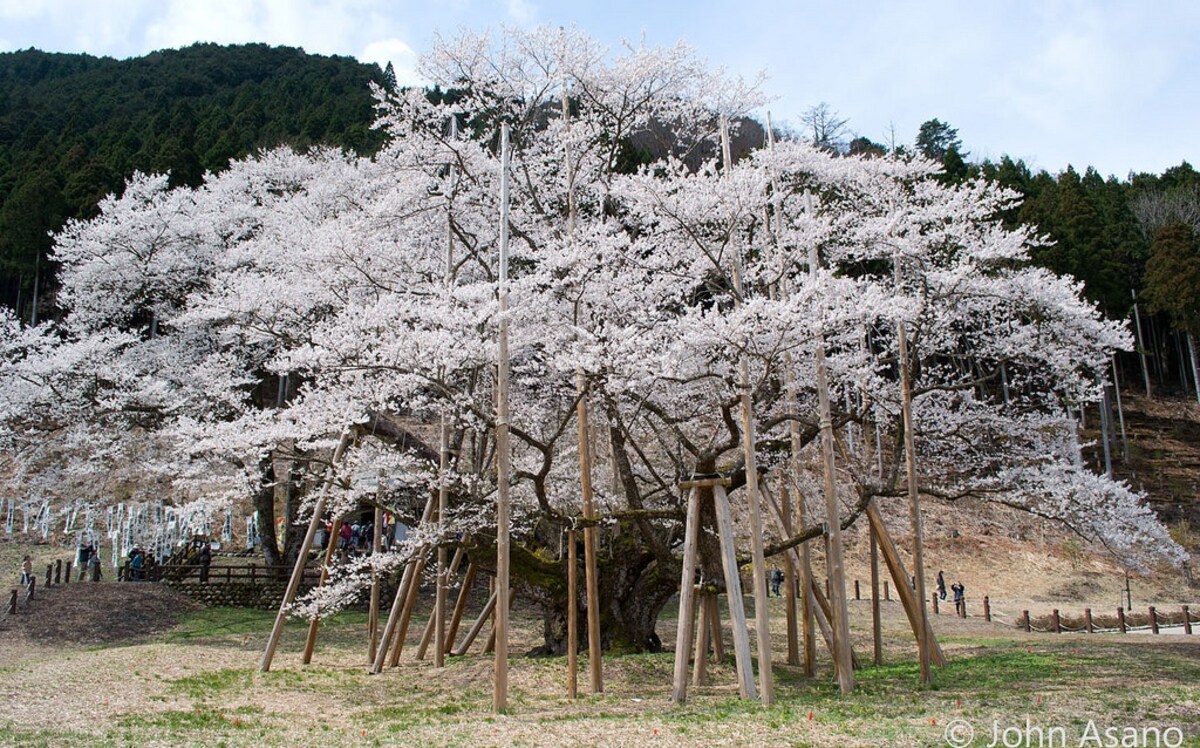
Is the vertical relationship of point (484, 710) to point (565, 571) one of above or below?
below

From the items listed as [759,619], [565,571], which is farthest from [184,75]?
[759,619]

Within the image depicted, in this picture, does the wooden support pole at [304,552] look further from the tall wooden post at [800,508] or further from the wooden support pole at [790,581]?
the wooden support pole at [790,581]

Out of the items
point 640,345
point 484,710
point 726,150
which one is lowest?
point 484,710

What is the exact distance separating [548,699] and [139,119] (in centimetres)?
4568

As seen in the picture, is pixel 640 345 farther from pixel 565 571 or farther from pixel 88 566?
pixel 88 566

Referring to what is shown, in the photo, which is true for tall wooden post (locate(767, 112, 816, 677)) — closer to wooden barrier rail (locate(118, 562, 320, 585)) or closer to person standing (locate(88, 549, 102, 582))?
wooden barrier rail (locate(118, 562, 320, 585))

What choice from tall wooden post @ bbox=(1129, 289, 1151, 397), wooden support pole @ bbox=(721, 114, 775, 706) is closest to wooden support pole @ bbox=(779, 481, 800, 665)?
wooden support pole @ bbox=(721, 114, 775, 706)

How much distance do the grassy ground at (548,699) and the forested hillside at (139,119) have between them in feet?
76.0

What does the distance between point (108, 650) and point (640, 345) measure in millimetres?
11158

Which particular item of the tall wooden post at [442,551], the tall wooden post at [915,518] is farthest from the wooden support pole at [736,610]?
the tall wooden post at [442,551]

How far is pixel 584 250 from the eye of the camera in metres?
10.6

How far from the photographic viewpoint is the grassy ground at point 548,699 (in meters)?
6.84

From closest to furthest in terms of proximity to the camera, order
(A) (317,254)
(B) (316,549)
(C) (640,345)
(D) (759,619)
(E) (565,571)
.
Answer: (D) (759,619) → (C) (640,345) → (E) (565,571) → (A) (317,254) → (B) (316,549)

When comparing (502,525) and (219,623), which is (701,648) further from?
(219,623)
